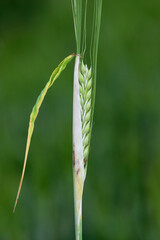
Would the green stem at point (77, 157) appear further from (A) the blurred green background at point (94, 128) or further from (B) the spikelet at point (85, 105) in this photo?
(A) the blurred green background at point (94, 128)

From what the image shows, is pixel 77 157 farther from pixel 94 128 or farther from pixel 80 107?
pixel 94 128

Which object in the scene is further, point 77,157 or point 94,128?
point 94,128

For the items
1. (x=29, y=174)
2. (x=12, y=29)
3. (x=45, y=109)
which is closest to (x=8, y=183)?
(x=29, y=174)

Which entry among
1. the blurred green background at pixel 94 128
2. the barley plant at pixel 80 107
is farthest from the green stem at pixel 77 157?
the blurred green background at pixel 94 128

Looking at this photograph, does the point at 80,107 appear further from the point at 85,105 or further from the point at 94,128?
the point at 94,128

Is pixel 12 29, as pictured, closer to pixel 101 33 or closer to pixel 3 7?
pixel 3 7

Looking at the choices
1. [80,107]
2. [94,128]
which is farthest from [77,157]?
[94,128]

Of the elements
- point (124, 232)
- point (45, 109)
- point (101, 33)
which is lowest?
point (124, 232)
